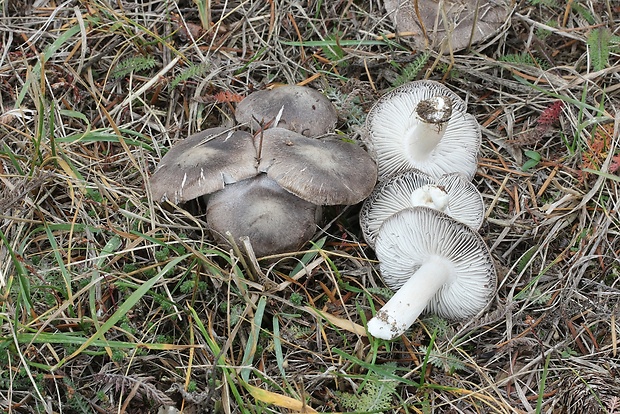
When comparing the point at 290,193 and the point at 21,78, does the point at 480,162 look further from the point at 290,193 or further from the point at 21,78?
the point at 21,78

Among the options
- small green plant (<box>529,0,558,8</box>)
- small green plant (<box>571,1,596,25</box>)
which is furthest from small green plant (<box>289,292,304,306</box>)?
small green plant (<box>571,1,596,25</box>)

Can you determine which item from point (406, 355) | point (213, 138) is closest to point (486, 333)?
point (406, 355)

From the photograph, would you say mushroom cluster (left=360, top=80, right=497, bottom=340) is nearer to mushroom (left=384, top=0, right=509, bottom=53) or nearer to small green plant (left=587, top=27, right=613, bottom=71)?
mushroom (left=384, top=0, right=509, bottom=53)

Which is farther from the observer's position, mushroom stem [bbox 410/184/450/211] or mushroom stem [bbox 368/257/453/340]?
mushroom stem [bbox 410/184/450/211]

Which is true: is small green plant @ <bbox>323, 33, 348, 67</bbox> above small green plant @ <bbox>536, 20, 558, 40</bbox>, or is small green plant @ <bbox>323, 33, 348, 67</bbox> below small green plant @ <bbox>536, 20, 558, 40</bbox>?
above

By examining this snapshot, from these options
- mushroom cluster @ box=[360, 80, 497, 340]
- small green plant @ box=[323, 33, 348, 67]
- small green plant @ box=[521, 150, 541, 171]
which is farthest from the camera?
small green plant @ box=[323, 33, 348, 67]

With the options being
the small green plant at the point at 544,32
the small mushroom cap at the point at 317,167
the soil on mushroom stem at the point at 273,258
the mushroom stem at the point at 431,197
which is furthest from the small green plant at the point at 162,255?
the small green plant at the point at 544,32
